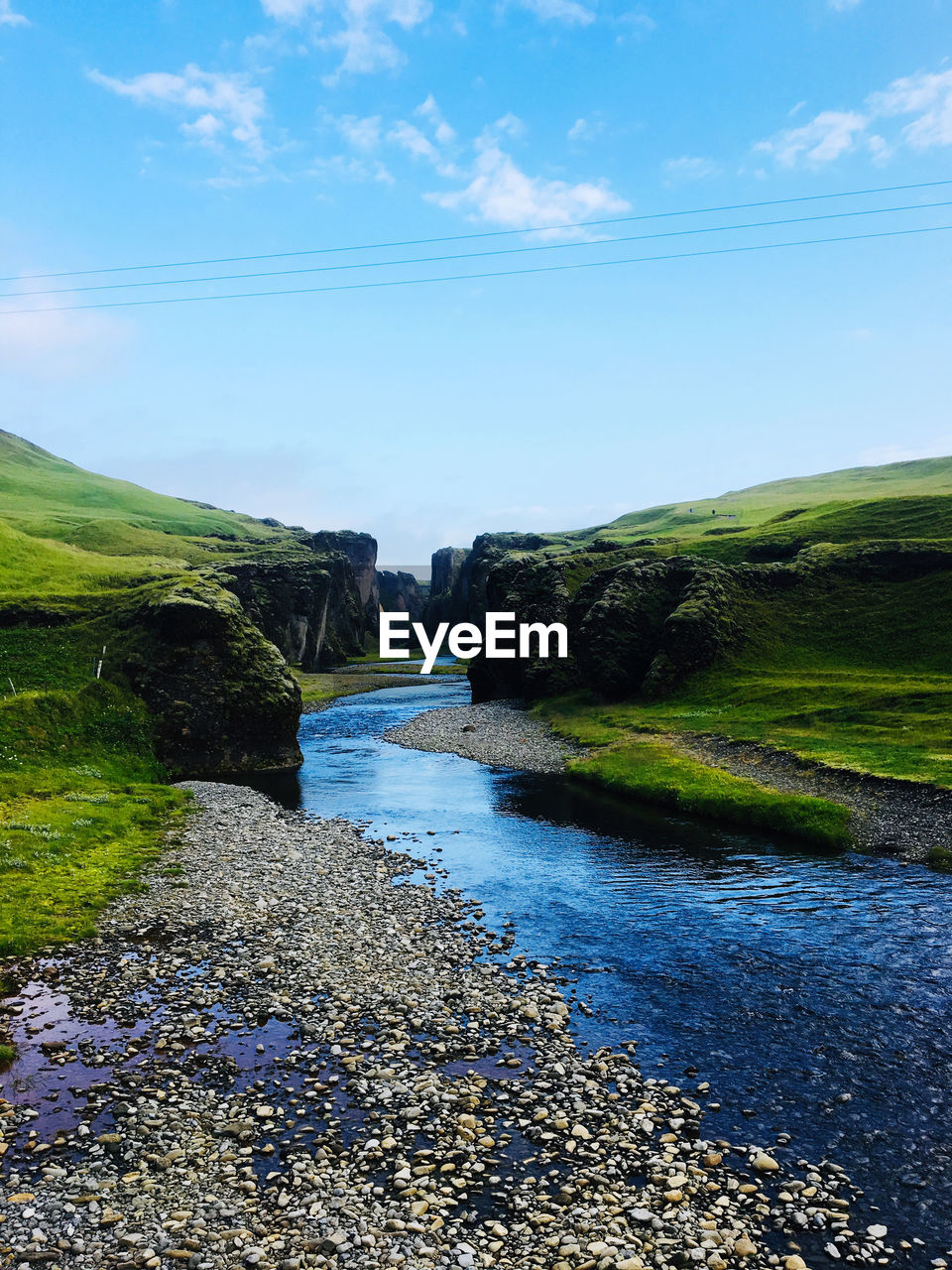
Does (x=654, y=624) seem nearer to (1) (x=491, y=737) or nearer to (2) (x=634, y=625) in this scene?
(2) (x=634, y=625)

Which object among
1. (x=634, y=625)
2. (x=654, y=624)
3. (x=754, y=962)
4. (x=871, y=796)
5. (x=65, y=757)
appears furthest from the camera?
(x=654, y=624)

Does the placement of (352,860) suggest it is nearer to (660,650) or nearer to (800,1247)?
(800,1247)

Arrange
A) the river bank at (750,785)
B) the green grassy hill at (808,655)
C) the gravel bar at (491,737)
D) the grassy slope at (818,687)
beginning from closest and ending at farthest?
Result: the river bank at (750,785)
the grassy slope at (818,687)
the green grassy hill at (808,655)
the gravel bar at (491,737)

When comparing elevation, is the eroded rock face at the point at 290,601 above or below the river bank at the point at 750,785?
above

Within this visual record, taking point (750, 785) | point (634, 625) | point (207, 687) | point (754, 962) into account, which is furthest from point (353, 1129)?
point (634, 625)

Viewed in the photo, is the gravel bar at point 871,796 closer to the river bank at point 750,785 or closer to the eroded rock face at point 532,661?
the river bank at point 750,785

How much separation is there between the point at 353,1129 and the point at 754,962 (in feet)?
51.2

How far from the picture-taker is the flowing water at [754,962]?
57.4 feet

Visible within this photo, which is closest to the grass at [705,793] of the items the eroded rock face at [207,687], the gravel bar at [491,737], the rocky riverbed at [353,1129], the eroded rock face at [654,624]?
the gravel bar at [491,737]

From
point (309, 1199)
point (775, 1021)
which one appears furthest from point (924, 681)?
point (309, 1199)

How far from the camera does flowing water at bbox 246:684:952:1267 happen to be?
17484 mm

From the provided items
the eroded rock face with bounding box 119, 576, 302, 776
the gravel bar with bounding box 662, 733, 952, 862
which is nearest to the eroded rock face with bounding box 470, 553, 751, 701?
the gravel bar with bounding box 662, 733, 952, 862

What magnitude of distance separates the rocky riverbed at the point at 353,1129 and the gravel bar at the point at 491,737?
44.5 meters

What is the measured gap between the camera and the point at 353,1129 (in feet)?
56.5
